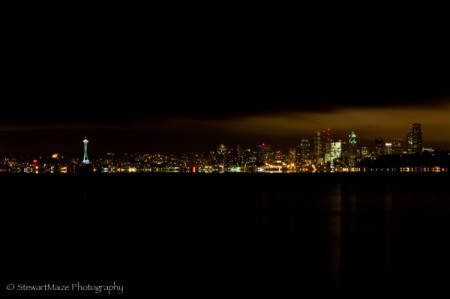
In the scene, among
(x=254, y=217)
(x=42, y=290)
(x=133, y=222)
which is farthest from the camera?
(x=254, y=217)

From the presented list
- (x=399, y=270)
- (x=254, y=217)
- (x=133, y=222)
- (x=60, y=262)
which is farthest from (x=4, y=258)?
(x=254, y=217)

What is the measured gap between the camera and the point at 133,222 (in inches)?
1342

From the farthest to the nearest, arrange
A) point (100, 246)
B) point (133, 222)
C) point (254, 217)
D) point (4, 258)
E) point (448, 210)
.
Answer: point (448, 210) < point (254, 217) < point (133, 222) < point (100, 246) < point (4, 258)

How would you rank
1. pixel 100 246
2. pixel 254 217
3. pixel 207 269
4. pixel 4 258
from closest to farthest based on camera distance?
1. pixel 207 269
2. pixel 4 258
3. pixel 100 246
4. pixel 254 217

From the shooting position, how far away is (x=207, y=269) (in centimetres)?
1864

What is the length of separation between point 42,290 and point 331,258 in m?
9.85

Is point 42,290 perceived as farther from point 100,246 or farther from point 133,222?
point 133,222

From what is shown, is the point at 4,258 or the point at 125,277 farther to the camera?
the point at 4,258

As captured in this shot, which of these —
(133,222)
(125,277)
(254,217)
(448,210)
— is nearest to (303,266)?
(125,277)

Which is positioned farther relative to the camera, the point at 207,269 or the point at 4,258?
the point at 4,258

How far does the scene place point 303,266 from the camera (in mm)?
19500

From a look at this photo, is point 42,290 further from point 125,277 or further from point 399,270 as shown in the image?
point 399,270

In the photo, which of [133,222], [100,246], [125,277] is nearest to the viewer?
[125,277]

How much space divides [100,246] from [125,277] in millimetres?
6506
